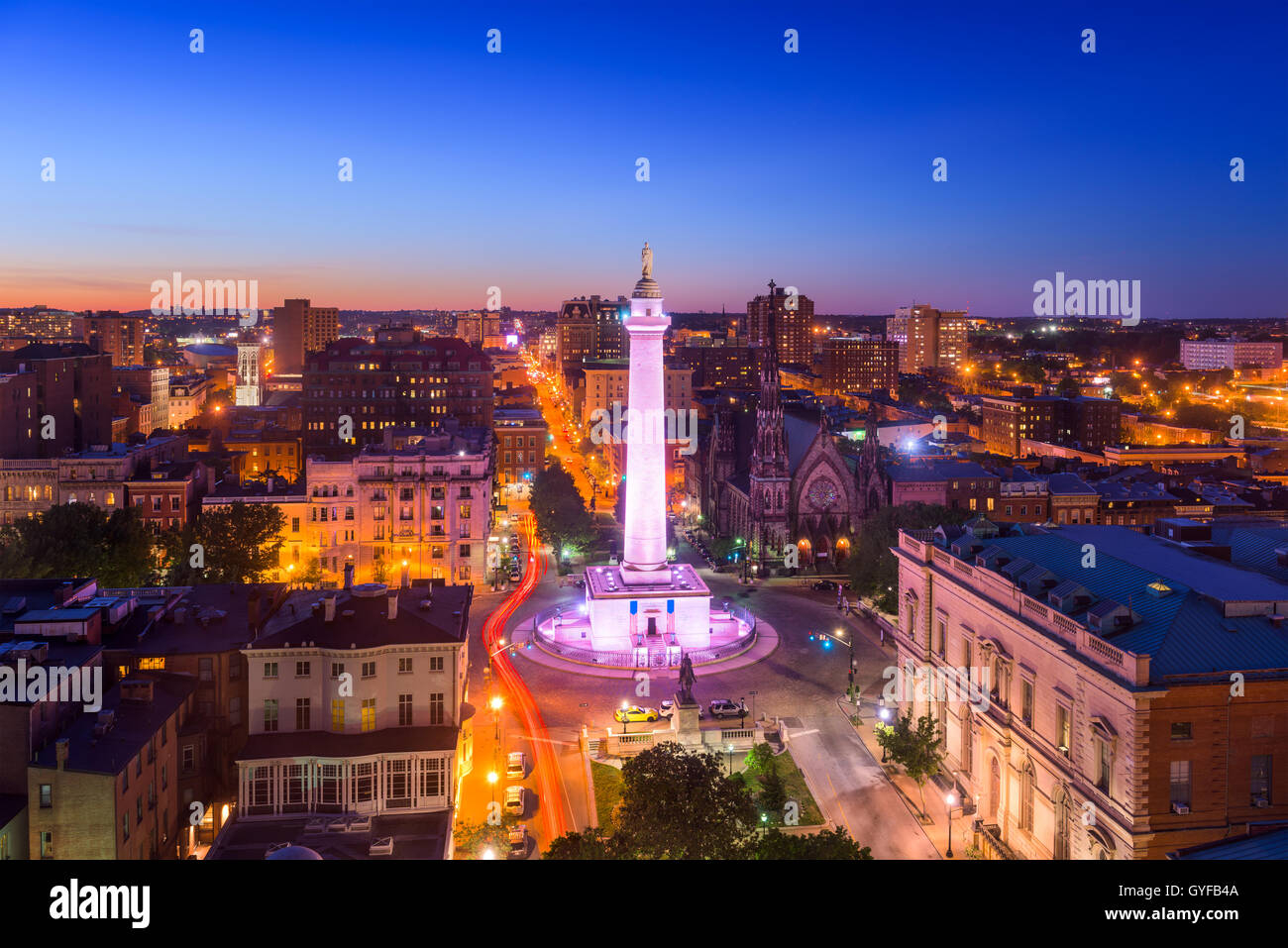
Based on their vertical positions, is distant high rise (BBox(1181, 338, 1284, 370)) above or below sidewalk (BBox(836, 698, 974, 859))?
above

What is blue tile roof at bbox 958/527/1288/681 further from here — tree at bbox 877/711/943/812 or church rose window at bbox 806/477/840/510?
church rose window at bbox 806/477/840/510

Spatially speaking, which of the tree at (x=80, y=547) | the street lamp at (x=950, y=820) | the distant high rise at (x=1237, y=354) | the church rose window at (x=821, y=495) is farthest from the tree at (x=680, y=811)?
the distant high rise at (x=1237, y=354)

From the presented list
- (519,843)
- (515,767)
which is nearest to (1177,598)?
(519,843)

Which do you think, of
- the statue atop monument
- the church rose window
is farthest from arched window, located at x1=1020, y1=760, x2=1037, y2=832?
the church rose window

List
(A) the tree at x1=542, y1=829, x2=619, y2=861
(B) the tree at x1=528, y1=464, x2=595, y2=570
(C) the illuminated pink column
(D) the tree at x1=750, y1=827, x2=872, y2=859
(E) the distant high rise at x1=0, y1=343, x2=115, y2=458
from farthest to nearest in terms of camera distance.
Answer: (E) the distant high rise at x1=0, y1=343, x2=115, y2=458 → (B) the tree at x1=528, y1=464, x2=595, y2=570 → (C) the illuminated pink column → (D) the tree at x1=750, y1=827, x2=872, y2=859 → (A) the tree at x1=542, y1=829, x2=619, y2=861

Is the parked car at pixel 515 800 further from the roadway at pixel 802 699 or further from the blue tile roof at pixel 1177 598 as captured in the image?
the blue tile roof at pixel 1177 598

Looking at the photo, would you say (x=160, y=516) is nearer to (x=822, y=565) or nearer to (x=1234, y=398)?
(x=822, y=565)

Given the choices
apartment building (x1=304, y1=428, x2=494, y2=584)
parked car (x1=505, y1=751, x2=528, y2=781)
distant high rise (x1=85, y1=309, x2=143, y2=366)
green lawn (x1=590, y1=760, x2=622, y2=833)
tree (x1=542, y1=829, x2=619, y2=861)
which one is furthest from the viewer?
distant high rise (x1=85, y1=309, x2=143, y2=366)
